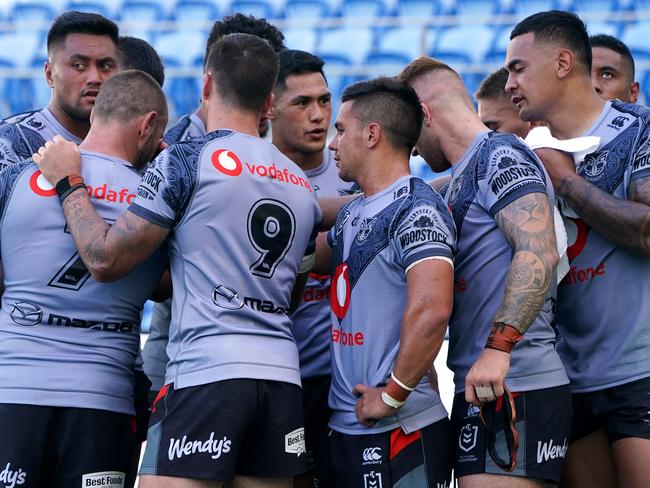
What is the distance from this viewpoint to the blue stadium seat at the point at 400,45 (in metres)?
12.2

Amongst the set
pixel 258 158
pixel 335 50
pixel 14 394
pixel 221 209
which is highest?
pixel 335 50

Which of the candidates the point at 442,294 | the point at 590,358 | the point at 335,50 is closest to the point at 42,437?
the point at 442,294

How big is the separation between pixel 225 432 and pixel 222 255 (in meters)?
0.65

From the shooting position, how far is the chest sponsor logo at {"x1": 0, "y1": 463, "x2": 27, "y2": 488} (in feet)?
12.0

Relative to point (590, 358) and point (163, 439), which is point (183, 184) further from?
point (590, 358)

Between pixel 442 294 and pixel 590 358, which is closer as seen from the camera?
pixel 442 294

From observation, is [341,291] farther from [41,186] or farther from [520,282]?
[41,186]

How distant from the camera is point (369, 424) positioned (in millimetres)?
3703

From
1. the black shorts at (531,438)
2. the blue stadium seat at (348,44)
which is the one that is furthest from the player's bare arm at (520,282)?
the blue stadium seat at (348,44)

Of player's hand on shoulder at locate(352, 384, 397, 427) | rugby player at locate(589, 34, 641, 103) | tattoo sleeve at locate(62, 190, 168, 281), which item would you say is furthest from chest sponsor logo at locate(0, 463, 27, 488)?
rugby player at locate(589, 34, 641, 103)

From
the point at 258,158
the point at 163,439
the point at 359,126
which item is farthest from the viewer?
the point at 359,126

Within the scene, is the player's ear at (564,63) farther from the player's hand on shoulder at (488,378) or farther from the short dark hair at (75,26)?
the short dark hair at (75,26)

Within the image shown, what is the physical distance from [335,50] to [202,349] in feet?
31.2

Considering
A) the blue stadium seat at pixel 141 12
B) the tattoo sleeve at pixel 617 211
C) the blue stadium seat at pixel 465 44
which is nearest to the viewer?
the tattoo sleeve at pixel 617 211
